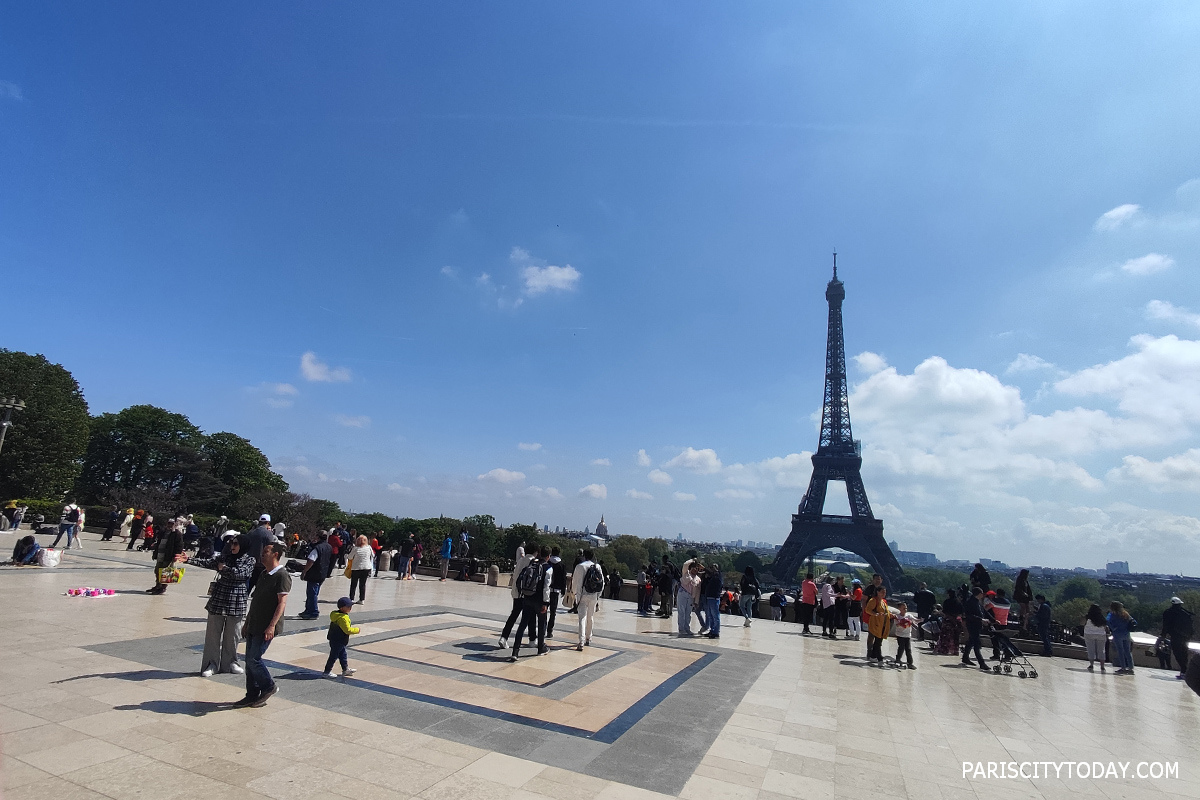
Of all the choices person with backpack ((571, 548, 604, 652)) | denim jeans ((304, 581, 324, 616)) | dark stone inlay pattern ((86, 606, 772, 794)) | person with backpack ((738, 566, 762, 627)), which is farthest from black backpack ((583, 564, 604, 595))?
person with backpack ((738, 566, 762, 627))

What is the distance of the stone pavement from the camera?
4.54 metres

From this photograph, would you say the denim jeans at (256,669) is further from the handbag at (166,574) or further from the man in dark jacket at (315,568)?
the handbag at (166,574)

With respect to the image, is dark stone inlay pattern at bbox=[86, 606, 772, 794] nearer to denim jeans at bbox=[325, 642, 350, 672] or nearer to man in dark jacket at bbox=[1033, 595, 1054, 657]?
denim jeans at bbox=[325, 642, 350, 672]

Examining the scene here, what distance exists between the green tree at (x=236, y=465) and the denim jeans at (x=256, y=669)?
6270 cm

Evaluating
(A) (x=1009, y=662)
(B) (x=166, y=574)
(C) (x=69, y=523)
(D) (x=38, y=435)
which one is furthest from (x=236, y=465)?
(A) (x=1009, y=662)

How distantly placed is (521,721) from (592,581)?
14.0 ft

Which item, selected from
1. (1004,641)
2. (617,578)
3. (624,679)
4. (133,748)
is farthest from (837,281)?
(133,748)

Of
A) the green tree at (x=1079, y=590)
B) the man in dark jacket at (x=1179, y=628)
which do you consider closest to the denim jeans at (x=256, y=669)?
the man in dark jacket at (x=1179, y=628)

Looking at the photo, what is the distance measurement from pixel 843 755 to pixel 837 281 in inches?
3041

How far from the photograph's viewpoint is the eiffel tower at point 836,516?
209ft

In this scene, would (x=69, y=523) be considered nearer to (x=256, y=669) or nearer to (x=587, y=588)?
(x=587, y=588)

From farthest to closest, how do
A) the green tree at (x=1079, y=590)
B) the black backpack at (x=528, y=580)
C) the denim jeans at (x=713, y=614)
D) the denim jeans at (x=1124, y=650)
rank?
the green tree at (x=1079, y=590) → the denim jeans at (x=713, y=614) → the denim jeans at (x=1124, y=650) → the black backpack at (x=528, y=580)

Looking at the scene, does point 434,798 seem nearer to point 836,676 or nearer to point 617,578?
point 836,676

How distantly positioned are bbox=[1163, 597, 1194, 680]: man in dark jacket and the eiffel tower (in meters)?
52.9
